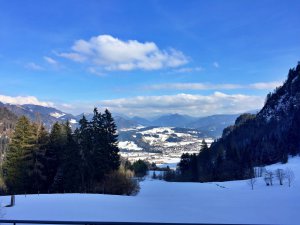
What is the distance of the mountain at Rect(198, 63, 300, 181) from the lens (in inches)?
5098

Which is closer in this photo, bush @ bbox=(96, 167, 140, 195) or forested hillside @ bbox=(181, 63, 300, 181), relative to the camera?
bush @ bbox=(96, 167, 140, 195)

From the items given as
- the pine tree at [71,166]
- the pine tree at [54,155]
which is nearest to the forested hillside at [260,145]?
the pine tree at [71,166]

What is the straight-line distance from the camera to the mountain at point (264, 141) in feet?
425

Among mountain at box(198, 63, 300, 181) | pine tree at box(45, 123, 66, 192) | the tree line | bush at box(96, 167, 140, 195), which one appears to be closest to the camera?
the tree line

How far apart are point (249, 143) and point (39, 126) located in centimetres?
12980

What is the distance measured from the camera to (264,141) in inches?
6289

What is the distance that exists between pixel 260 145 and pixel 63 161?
123 m

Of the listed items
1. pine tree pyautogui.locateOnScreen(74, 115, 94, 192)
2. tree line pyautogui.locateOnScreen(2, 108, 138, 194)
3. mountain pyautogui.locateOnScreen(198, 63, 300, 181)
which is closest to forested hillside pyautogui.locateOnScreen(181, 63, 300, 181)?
mountain pyautogui.locateOnScreen(198, 63, 300, 181)

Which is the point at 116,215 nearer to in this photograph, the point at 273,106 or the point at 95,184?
the point at 95,184

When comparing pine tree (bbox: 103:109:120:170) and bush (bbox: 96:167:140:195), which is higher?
pine tree (bbox: 103:109:120:170)

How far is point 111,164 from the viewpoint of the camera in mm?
55875

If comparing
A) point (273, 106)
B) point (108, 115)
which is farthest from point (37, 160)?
point (273, 106)

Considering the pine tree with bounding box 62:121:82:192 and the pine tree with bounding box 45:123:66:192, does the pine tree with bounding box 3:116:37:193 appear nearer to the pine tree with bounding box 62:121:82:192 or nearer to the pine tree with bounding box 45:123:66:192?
the pine tree with bounding box 45:123:66:192

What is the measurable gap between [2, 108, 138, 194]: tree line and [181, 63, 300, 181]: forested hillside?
213 feet
